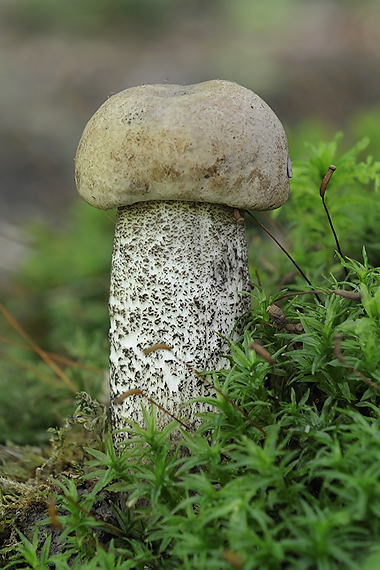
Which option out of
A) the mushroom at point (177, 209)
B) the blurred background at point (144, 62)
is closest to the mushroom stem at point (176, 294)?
the mushroom at point (177, 209)

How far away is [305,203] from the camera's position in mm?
1998

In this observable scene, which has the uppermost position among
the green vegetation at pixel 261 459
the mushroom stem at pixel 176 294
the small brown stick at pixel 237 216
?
the small brown stick at pixel 237 216

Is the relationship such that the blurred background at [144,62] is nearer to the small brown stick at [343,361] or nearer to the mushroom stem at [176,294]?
the mushroom stem at [176,294]

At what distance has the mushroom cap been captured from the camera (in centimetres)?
119

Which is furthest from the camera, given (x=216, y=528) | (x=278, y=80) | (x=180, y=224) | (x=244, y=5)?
(x=244, y=5)

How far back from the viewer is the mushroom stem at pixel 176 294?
1366mm

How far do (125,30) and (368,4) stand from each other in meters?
5.04

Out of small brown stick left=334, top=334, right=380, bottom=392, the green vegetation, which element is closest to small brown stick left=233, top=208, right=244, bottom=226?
the green vegetation

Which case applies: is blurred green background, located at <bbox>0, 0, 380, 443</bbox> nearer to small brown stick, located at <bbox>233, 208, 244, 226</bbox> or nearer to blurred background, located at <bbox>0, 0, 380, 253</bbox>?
blurred background, located at <bbox>0, 0, 380, 253</bbox>

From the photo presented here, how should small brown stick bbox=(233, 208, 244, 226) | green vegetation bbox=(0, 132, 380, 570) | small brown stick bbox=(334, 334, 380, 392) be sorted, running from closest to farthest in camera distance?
A: green vegetation bbox=(0, 132, 380, 570) → small brown stick bbox=(334, 334, 380, 392) → small brown stick bbox=(233, 208, 244, 226)

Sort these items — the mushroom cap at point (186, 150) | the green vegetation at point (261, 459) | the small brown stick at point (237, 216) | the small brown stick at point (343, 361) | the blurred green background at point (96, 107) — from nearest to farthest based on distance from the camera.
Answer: the green vegetation at point (261, 459)
the small brown stick at point (343, 361)
the mushroom cap at point (186, 150)
the small brown stick at point (237, 216)
the blurred green background at point (96, 107)

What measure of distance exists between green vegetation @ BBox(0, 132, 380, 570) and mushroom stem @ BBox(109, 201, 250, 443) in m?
0.07

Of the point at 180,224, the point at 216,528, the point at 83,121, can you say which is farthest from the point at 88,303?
the point at 83,121

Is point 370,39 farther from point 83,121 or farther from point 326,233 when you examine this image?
point 326,233
